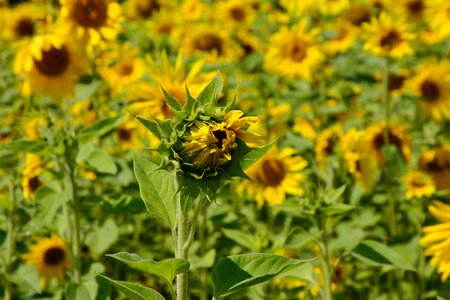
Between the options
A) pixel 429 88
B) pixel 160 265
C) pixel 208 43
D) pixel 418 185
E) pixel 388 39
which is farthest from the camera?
pixel 208 43

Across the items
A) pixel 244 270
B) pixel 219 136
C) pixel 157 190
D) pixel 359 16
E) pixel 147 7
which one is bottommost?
pixel 147 7

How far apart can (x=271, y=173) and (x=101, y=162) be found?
0.97 m

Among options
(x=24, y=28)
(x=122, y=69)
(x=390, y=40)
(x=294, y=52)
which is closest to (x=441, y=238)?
(x=390, y=40)

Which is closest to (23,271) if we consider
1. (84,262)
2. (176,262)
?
(84,262)

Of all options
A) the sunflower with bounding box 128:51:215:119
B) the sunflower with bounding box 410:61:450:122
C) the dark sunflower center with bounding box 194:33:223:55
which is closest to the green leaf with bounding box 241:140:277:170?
the sunflower with bounding box 128:51:215:119

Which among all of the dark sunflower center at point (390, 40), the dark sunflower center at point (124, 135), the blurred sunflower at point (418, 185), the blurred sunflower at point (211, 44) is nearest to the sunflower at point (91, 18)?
the dark sunflower center at point (124, 135)

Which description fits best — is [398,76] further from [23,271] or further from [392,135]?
[23,271]

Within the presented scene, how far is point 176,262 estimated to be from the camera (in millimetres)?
1051

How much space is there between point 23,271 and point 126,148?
1.23 meters

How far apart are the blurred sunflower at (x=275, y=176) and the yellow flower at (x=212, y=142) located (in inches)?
60.1

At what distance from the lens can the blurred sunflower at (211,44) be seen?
3873mm

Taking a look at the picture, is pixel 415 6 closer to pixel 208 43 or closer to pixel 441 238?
pixel 208 43

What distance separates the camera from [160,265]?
3.45 feet

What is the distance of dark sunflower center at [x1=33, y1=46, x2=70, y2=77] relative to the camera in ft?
9.19
